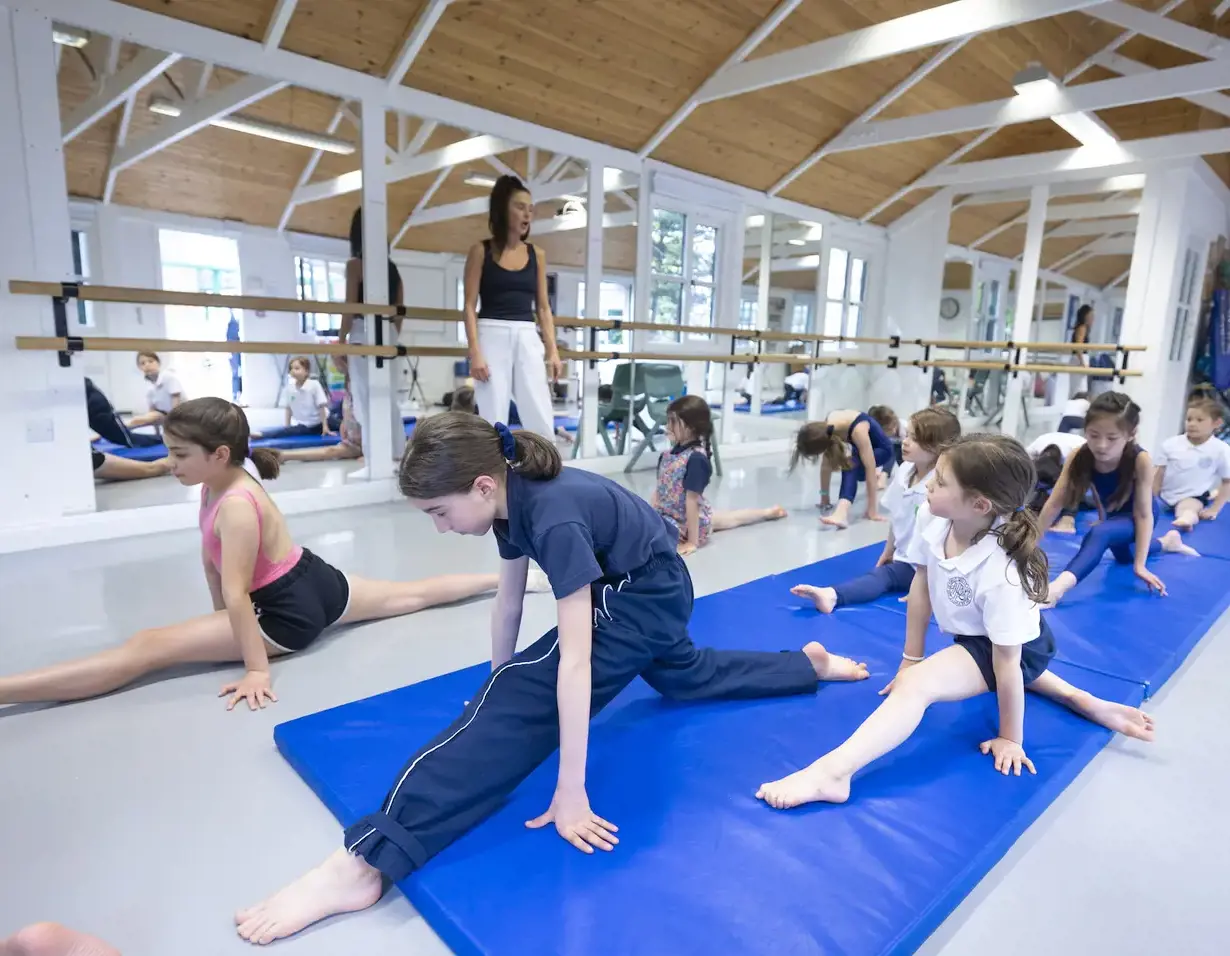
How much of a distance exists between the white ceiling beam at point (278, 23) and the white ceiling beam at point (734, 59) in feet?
8.44

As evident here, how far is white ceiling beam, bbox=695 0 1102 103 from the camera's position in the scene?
3.94 m

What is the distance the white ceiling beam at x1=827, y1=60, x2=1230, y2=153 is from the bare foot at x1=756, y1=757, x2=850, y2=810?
535 centimetres

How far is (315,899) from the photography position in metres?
1.23

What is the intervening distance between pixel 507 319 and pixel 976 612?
8.59ft

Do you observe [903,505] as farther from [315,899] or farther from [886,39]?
[886,39]

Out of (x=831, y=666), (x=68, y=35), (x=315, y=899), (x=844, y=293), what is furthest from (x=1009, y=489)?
(x=844, y=293)

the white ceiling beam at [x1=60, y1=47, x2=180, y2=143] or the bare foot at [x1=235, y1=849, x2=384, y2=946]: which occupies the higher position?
the white ceiling beam at [x1=60, y1=47, x2=180, y2=143]

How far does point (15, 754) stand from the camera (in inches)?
65.7

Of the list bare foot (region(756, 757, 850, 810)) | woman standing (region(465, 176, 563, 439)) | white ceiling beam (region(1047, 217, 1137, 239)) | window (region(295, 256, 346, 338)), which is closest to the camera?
bare foot (region(756, 757, 850, 810))

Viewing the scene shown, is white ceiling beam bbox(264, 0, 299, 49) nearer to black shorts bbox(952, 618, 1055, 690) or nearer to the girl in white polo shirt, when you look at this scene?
the girl in white polo shirt

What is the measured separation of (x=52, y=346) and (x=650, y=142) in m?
3.84

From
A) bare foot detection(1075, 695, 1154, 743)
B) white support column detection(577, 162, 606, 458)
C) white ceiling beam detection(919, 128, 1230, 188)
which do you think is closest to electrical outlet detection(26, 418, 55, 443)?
white support column detection(577, 162, 606, 458)

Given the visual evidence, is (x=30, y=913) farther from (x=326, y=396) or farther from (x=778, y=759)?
(x=326, y=396)

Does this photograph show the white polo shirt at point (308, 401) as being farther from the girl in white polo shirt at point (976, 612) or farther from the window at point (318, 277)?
the girl in white polo shirt at point (976, 612)
